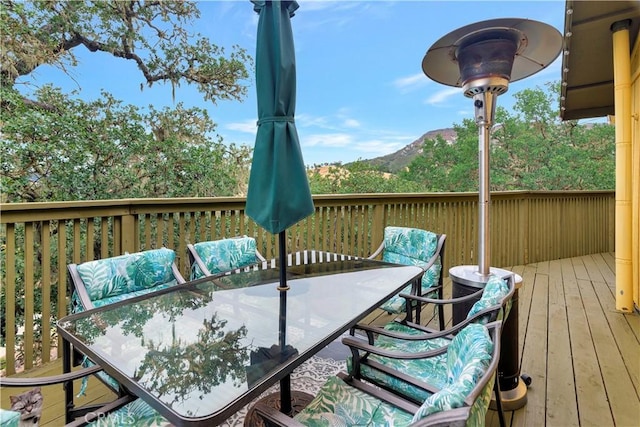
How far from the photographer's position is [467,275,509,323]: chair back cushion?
1554mm

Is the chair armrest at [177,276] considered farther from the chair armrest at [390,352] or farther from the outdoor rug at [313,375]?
the chair armrest at [390,352]

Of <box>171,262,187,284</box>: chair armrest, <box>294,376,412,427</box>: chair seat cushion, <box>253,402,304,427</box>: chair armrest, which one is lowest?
<box>294,376,412,427</box>: chair seat cushion

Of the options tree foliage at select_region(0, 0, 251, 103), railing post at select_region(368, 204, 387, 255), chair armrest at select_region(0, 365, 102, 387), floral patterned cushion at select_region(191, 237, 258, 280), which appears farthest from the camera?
tree foliage at select_region(0, 0, 251, 103)

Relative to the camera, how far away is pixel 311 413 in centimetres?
134

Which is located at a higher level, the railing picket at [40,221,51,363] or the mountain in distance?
the mountain in distance

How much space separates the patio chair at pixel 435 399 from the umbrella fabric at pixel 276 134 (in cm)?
83

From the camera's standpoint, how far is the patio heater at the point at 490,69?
6.33 ft

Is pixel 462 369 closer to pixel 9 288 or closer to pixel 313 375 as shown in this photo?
pixel 313 375

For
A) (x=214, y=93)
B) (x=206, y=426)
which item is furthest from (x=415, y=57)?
(x=206, y=426)

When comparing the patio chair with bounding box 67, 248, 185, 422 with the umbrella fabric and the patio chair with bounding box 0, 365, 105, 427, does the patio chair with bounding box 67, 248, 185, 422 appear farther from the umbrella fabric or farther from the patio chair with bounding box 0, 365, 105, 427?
the umbrella fabric

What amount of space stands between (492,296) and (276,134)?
132 centimetres

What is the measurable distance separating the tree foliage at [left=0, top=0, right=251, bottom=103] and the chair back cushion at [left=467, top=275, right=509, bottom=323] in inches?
291

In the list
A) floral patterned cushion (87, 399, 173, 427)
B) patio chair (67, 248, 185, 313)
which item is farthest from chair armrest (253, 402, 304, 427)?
patio chair (67, 248, 185, 313)

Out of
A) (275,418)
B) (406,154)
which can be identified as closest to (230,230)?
(275,418)
